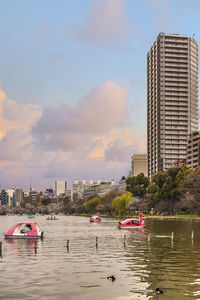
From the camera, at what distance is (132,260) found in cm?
4288

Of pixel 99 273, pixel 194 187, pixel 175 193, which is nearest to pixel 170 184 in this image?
pixel 175 193

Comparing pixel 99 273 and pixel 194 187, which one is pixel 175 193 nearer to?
pixel 194 187

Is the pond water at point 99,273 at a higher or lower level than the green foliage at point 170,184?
lower

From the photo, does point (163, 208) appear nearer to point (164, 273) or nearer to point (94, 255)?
point (94, 255)

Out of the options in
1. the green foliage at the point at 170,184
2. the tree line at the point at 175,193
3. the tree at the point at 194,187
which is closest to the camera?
the tree at the point at 194,187

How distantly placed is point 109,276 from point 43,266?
27.4 ft

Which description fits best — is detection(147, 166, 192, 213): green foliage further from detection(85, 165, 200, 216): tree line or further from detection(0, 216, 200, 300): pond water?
detection(0, 216, 200, 300): pond water

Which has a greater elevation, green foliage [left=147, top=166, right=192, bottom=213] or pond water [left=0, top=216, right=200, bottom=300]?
green foliage [left=147, top=166, right=192, bottom=213]

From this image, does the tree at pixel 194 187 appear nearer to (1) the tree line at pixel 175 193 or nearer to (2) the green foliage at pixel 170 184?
(1) the tree line at pixel 175 193

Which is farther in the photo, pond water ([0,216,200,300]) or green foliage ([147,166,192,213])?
green foliage ([147,166,192,213])

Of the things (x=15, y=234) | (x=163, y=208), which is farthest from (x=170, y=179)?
(x=15, y=234)

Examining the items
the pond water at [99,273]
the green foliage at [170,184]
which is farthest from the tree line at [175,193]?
the pond water at [99,273]

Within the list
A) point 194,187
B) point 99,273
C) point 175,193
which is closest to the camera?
point 99,273

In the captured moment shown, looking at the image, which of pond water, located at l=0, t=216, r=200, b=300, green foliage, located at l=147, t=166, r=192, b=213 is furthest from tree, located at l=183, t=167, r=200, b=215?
pond water, located at l=0, t=216, r=200, b=300
